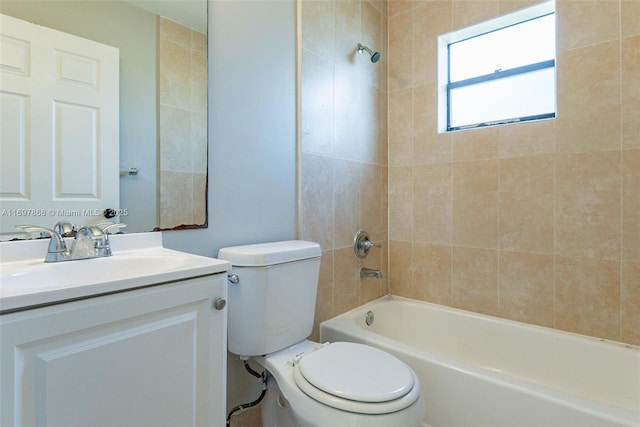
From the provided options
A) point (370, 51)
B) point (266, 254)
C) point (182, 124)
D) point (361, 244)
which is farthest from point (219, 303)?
point (370, 51)

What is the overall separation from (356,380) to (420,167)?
1462mm


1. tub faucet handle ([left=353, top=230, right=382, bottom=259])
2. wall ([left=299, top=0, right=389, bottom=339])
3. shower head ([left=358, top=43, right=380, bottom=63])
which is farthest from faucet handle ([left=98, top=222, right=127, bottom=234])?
shower head ([left=358, top=43, right=380, bottom=63])

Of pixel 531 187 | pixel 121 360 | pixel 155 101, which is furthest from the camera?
pixel 531 187

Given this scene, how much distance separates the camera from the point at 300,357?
1.19 m

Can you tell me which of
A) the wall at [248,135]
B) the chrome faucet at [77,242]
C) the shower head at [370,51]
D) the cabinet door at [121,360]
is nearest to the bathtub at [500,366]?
the wall at [248,135]

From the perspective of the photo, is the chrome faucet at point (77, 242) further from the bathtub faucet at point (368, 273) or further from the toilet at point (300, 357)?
the bathtub faucet at point (368, 273)

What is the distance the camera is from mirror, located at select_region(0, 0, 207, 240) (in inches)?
38.7

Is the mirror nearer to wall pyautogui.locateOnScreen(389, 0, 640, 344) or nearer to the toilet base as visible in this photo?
the toilet base

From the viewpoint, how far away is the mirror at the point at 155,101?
98 centimetres

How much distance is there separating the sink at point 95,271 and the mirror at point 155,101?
2.9 inches

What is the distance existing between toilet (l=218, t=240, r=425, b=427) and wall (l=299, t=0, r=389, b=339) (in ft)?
1.27

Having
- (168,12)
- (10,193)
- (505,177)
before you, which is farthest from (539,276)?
(10,193)

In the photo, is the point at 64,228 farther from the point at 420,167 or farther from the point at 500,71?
the point at 500,71

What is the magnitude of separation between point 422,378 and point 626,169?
1.31 meters
